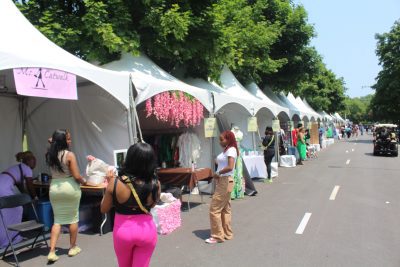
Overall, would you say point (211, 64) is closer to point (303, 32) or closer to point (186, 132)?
point (186, 132)

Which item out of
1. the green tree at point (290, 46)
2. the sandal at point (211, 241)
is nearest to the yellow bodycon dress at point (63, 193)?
the sandal at point (211, 241)

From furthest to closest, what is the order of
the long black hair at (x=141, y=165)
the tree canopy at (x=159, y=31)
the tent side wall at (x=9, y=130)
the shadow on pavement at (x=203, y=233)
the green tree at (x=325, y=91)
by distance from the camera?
the green tree at (x=325, y=91) < the tree canopy at (x=159, y=31) < the tent side wall at (x=9, y=130) < the shadow on pavement at (x=203, y=233) < the long black hair at (x=141, y=165)

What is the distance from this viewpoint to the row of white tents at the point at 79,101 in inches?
246

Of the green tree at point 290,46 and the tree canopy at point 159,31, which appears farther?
the green tree at point 290,46

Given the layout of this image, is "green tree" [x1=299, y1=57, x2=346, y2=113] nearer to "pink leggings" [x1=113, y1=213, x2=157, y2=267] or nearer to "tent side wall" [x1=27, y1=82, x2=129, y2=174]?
"tent side wall" [x1=27, y1=82, x2=129, y2=174]

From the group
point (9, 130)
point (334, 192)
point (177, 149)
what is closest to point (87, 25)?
point (9, 130)

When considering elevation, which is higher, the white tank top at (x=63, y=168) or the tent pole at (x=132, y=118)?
the tent pole at (x=132, y=118)

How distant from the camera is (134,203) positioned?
10.6ft

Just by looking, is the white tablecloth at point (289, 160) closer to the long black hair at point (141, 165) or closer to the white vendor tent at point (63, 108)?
the white vendor tent at point (63, 108)

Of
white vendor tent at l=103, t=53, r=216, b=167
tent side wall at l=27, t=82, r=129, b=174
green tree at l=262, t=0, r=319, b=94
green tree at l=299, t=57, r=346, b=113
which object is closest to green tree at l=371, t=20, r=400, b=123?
green tree at l=299, t=57, r=346, b=113

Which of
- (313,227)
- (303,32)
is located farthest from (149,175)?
(303,32)

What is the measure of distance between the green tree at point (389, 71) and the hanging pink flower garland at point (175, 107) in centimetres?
3287

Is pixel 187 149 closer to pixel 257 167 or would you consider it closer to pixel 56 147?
pixel 257 167

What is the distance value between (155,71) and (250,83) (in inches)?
365
